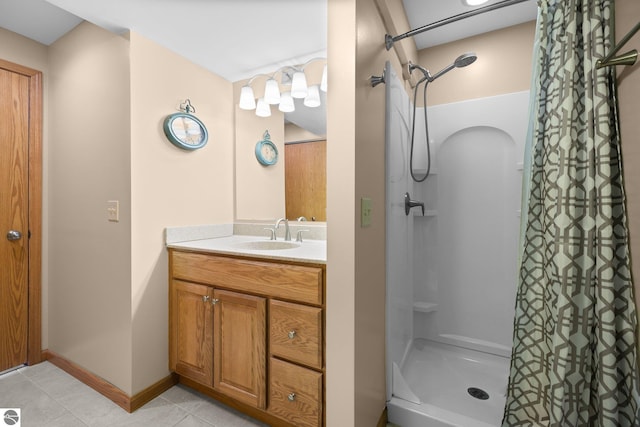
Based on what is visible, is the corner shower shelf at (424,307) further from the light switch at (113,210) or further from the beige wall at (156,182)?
the light switch at (113,210)

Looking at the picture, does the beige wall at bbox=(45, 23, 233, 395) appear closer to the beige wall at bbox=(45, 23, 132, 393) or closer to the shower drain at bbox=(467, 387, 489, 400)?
the beige wall at bbox=(45, 23, 132, 393)

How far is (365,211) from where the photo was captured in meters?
1.23

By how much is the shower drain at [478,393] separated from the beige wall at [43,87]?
294cm

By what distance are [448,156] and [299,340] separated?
1.72 metres

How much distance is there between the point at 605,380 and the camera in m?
0.91

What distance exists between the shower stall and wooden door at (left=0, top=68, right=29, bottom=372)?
2.50 m

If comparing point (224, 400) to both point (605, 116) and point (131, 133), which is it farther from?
point (605, 116)

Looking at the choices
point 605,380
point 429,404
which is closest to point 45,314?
point 429,404

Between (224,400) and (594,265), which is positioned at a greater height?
(594,265)

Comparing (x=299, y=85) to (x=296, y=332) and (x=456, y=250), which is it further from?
(x=456, y=250)

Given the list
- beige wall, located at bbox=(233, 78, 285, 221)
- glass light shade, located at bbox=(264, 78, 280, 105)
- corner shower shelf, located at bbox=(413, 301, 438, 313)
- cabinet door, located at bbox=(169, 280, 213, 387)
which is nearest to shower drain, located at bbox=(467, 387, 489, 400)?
corner shower shelf, located at bbox=(413, 301, 438, 313)

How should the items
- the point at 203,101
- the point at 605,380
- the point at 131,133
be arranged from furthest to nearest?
the point at 203,101, the point at 131,133, the point at 605,380

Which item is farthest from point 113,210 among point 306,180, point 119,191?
point 306,180

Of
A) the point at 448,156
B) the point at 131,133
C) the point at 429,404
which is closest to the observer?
the point at 429,404
